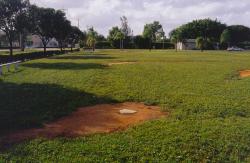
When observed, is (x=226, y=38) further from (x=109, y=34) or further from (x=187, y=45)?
(x=109, y=34)

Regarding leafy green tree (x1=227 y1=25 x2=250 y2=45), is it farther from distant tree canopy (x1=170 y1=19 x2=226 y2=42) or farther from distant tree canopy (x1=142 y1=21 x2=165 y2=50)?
distant tree canopy (x1=142 y1=21 x2=165 y2=50)

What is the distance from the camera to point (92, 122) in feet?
30.3

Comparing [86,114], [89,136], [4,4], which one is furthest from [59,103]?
[4,4]

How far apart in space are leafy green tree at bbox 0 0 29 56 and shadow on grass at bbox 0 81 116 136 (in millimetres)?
21915

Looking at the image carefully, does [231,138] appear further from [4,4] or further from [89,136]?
[4,4]

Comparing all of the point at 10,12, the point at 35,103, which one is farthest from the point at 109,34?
the point at 35,103

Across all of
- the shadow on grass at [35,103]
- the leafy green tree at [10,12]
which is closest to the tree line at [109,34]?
the leafy green tree at [10,12]

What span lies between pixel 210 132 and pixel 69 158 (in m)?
3.04

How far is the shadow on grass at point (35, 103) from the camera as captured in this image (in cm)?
909

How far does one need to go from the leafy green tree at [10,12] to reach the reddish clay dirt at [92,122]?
25.8 metres

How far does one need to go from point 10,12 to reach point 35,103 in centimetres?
2680

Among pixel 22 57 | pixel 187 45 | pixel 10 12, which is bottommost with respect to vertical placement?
pixel 22 57

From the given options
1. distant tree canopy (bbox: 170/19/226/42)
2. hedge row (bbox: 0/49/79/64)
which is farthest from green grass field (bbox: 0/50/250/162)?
distant tree canopy (bbox: 170/19/226/42)

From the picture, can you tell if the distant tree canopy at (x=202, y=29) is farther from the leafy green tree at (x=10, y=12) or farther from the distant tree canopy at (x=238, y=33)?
the leafy green tree at (x=10, y=12)
